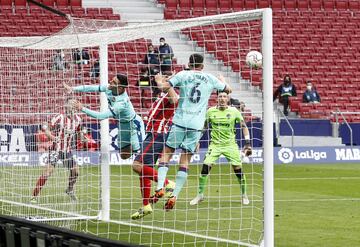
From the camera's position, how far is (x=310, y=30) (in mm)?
41250

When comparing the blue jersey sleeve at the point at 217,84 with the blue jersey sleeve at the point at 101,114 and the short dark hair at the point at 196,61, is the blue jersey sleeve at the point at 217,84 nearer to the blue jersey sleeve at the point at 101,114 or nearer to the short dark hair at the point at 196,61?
the short dark hair at the point at 196,61

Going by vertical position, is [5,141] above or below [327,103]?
below

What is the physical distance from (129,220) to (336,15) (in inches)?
1188

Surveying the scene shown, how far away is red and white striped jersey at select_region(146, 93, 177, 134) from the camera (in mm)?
14664

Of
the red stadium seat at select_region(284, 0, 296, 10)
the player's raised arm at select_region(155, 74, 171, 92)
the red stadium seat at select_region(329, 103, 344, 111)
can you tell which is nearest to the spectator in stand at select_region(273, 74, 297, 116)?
the red stadium seat at select_region(329, 103, 344, 111)

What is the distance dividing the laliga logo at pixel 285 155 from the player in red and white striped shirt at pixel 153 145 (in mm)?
16489

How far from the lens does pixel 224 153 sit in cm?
1680

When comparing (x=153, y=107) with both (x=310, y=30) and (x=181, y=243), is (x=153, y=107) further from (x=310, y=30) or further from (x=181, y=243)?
(x=310, y=30)

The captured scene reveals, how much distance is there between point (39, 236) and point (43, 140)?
7821mm

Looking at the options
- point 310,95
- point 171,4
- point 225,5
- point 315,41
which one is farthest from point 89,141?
point 225,5

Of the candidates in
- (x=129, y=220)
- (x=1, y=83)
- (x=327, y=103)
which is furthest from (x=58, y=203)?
(x=327, y=103)

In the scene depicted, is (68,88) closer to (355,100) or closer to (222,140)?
(222,140)

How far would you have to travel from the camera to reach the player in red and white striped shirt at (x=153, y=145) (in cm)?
1388

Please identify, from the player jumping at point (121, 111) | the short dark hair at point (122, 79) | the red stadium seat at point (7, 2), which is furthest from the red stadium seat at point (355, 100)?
the short dark hair at point (122, 79)
